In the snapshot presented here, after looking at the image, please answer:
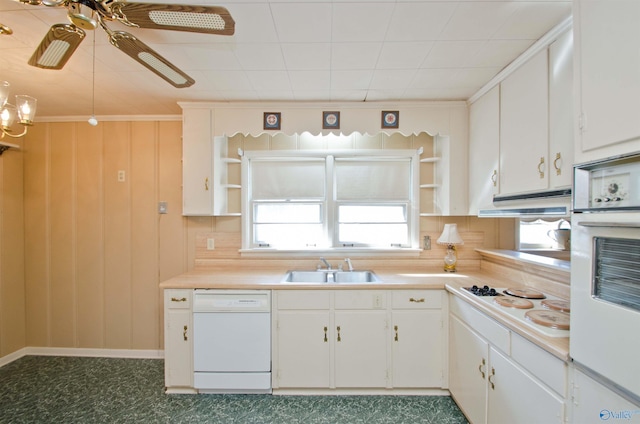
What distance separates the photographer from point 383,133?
2.78 metres

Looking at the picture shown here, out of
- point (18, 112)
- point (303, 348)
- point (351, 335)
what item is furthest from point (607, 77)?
point (18, 112)

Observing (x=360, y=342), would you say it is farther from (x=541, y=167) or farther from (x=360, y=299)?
(x=541, y=167)

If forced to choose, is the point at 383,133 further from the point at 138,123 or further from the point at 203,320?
the point at 138,123

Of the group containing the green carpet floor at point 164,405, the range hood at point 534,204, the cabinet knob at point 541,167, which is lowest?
the green carpet floor at point 164,405

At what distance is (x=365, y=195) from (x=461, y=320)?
1434 millimetres

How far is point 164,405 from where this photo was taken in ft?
7.06

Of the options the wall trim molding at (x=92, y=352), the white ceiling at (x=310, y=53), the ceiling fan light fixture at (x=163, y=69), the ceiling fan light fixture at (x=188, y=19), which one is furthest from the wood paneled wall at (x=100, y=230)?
the ceiling fan light fixture at (x=188, y=19)

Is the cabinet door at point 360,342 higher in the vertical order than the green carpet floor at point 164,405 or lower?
higher

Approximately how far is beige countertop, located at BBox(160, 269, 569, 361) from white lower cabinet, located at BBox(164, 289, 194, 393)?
4.9 inches

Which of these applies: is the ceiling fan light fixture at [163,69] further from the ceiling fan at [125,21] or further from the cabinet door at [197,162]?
the cabinet door at [197,162]

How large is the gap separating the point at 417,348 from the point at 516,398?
849mm

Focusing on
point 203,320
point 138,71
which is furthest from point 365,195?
point 138,71

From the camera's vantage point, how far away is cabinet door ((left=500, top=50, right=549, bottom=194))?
5.48ft

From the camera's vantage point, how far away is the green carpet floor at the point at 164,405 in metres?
2.01
